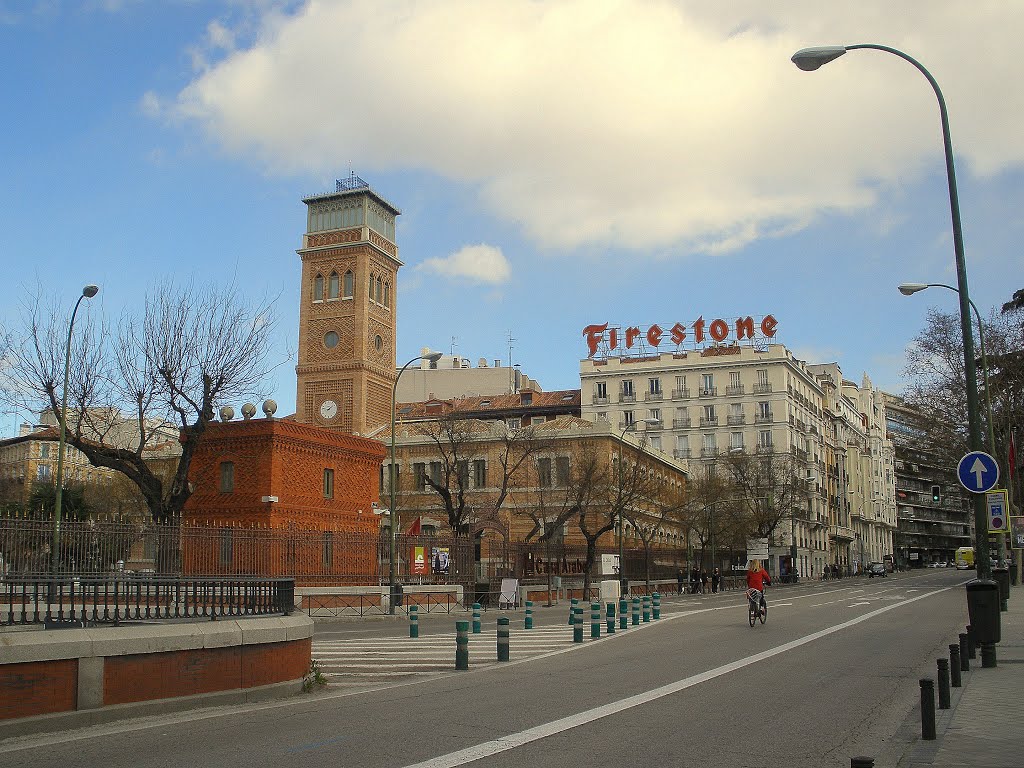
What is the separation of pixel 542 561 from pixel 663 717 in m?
38.0

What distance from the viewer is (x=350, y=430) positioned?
72.2 m

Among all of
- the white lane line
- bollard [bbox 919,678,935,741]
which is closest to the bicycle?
the white lane line

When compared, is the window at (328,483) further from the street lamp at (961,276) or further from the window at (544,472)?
the street lamp at (961,276)

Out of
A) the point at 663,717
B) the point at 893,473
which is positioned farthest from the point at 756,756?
the point at 893,473

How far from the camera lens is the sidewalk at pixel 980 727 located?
7.73 metres

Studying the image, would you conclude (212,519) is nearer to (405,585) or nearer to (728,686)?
(405,585)

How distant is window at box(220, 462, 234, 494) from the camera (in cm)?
4081

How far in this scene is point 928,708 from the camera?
27.9 ft

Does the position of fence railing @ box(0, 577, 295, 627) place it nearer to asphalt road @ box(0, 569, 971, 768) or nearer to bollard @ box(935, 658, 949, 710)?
asphalt road @ box(0, 569, 971, 768)

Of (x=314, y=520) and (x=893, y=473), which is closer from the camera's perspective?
(x=314, y=520)

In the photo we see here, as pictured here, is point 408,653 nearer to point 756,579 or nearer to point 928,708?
point 756,579

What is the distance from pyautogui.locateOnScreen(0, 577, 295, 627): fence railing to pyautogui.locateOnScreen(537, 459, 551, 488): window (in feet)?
151

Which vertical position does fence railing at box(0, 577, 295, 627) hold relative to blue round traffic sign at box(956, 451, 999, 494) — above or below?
below

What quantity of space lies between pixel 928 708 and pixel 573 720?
11.5ft
